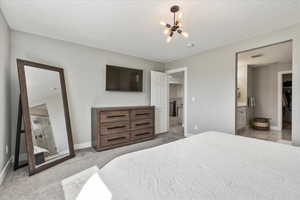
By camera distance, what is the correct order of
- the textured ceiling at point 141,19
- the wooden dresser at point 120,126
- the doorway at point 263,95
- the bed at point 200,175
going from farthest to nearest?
the doorway at point 263,95
the wooden dresser at point 120,126
the textured ceiling at point 141,19
the bed at point 200,175

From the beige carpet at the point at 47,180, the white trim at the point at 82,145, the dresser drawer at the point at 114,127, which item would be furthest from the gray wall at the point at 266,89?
the white trim at the point at 82,145

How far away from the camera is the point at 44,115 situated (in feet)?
8.04

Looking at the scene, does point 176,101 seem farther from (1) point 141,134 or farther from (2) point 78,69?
(2) point 78,69

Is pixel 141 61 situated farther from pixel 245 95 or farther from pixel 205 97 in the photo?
pixel 245 95

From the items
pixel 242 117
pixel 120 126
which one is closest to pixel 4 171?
pixel 120 126

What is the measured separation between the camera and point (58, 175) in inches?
80.4

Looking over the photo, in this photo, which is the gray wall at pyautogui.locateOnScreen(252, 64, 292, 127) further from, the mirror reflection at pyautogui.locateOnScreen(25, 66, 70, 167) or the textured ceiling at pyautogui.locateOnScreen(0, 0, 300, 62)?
the mirror reflection at pyautogui.locateOnScreen(25, 66, 70, 167)

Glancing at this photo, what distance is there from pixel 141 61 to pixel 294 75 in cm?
341

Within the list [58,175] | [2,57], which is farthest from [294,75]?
[2,57]

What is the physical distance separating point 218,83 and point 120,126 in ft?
8.61

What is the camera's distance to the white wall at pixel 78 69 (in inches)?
100

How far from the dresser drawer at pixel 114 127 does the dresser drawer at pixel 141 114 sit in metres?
0.26

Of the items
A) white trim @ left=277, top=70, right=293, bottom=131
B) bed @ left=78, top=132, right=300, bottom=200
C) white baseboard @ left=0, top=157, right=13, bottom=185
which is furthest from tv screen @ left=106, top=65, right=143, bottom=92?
white trim @ left=277, top=70, right=293, bottom=131

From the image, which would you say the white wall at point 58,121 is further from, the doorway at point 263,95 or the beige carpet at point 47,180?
the doorway at point 263,95
